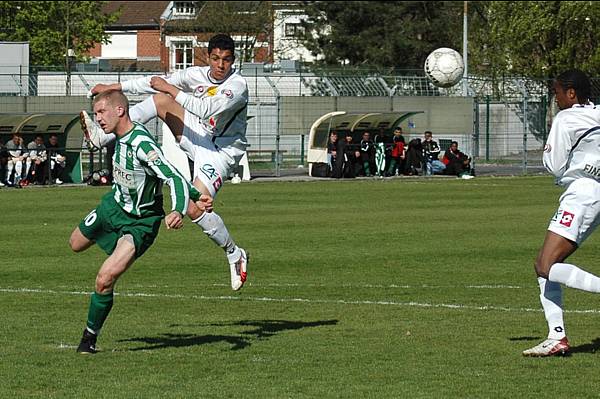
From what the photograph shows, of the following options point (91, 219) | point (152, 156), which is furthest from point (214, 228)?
point (152, 156)

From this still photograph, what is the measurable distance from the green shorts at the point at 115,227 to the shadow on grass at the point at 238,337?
35.1 inches

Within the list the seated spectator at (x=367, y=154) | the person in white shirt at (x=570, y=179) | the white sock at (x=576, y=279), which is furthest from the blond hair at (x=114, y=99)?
the seated spectator at (x=367, y=154)

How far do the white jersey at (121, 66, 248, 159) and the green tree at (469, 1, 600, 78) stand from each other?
2022 inches

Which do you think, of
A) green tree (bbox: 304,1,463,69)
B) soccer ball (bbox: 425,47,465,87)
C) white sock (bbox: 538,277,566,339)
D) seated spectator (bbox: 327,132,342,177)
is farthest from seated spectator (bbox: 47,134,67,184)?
green tree (bbox: 304,1,463,69)

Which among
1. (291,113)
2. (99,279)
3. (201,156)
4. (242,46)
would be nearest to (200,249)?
(201,156)

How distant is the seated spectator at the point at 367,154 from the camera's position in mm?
41188

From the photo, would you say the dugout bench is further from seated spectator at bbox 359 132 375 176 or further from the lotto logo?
the lotto logo

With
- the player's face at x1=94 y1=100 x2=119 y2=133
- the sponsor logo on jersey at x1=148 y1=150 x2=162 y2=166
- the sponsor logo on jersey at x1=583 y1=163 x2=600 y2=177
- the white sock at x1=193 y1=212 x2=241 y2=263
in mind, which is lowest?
the white sock at x1=193 y1=212 x2=241 y2=263

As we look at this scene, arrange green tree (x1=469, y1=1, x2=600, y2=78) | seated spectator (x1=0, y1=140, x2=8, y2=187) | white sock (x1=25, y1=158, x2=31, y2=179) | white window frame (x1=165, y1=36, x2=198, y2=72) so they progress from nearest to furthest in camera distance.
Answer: seated spectator (x1=0, y1=140, x2=8, y2=187)
white sock (x1=25, y1=158, x2=31, y2=179)
green tree (x1=469, y1=1, x2=600, y2=78)
white window frame (x1=165, y1=36, x2=198, y2=72)

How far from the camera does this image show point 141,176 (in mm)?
10234

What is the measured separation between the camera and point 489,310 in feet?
42.5

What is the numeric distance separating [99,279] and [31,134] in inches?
1155

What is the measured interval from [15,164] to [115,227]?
26.6 m

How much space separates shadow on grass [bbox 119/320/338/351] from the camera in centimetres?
1079
